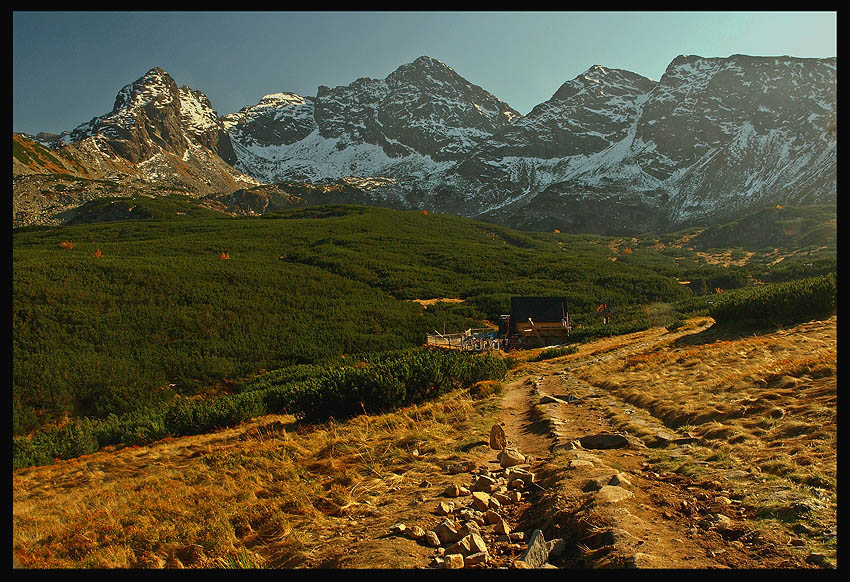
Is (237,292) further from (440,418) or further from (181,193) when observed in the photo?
(181,193)

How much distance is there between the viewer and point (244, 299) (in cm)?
3950

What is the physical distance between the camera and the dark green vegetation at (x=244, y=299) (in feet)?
73.3

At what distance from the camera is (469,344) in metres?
33.2

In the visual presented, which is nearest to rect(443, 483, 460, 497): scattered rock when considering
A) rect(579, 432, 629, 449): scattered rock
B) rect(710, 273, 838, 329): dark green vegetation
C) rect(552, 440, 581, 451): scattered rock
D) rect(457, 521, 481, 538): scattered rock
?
rect(457, 521, 481, 538): scattered rock

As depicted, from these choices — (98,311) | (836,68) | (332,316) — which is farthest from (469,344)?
(836,68)

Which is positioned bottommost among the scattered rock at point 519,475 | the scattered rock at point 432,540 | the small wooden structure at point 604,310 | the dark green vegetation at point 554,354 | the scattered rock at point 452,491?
the small wooden structure at point 604,310

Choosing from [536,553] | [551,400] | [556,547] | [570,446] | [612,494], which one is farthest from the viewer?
[551,400]

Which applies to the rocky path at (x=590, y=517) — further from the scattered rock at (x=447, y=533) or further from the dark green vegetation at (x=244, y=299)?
the dark green vegetation at (x=244, y=299)

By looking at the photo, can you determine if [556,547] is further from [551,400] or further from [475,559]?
[551,400]

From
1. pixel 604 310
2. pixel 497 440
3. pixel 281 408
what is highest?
pixel 497 440

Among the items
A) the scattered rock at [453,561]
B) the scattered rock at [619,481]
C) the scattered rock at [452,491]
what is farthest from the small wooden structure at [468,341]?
the scattered rock at [453,561]

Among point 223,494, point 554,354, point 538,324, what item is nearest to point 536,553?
point 223,494

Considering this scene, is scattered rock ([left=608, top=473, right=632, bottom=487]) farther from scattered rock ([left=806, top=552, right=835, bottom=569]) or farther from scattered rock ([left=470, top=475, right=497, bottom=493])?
scattered rock ([left=806, top=552, right=835, bottom=569])
